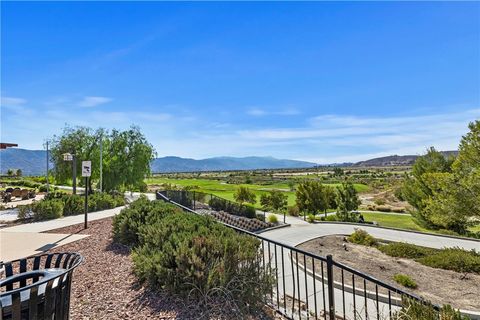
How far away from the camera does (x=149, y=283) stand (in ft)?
13.5

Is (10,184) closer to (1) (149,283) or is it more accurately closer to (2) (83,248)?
(2) (83,248)

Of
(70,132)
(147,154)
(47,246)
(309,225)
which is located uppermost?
Answer: (70,132)

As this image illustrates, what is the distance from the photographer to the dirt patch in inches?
294

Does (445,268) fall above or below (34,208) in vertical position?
below

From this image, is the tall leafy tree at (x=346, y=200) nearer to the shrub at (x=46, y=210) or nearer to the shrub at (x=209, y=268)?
the shrub at (x=46, y=210)

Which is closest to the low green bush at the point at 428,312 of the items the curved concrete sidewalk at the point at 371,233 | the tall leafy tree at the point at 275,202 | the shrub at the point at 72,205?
the curved concrete sidewalk at the point at 371,233

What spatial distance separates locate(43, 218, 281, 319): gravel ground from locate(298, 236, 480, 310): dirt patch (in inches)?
194

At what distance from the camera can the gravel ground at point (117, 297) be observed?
11.5 ft

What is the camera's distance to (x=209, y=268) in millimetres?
3717

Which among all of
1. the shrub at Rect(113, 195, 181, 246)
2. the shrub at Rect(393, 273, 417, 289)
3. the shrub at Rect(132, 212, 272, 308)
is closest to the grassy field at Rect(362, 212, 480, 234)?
the shrub at Rect(393, 273, 417, 289)

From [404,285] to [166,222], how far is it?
7271mm

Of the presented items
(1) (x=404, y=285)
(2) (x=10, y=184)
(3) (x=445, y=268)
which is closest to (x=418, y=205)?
(3) (x=445, y=268)

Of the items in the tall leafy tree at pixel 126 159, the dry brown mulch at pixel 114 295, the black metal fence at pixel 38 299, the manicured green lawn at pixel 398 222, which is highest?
the tall leafy tree at pixel 126 159

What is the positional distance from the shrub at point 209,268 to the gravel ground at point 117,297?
0.58 feet
